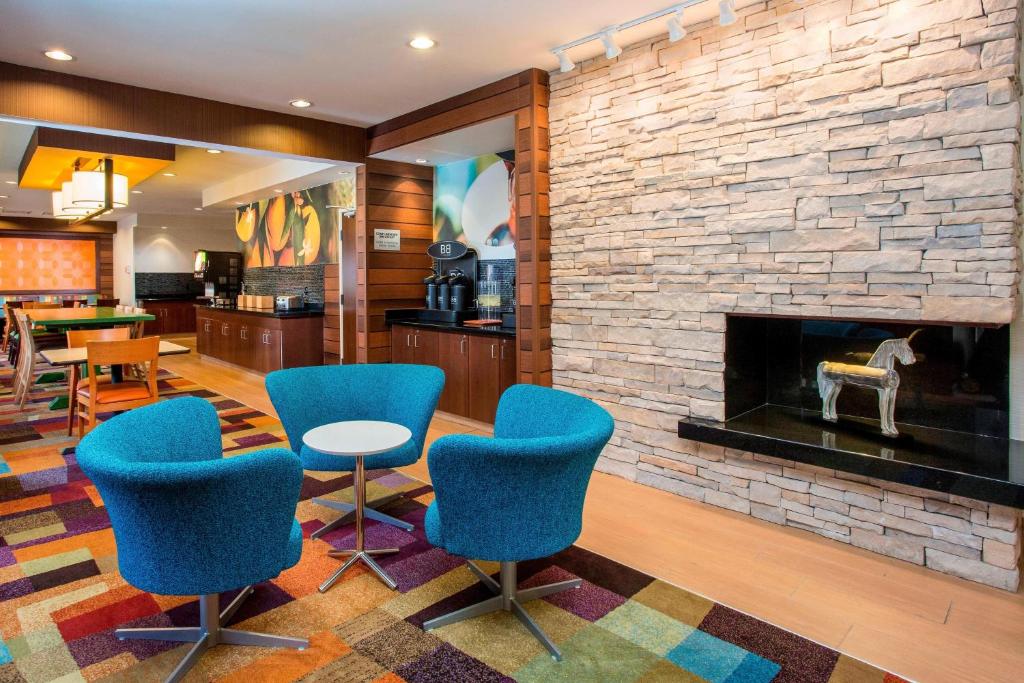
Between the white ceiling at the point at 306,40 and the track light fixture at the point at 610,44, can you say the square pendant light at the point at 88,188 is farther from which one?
the track light fixture at the point at 610,44

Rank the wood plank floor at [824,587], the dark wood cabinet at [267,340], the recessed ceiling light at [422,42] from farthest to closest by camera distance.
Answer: the dark wood cabinet at [267,340] → the recessed ceiling light at [422,42] → the wood plank floor at [824,587]

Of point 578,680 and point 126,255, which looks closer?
point 578,680

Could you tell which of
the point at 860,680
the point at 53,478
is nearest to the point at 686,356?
the point at 860,680

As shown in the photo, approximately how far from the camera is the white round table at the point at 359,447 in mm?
2521

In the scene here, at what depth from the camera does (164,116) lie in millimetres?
4664

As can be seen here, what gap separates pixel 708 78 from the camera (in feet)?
11.2

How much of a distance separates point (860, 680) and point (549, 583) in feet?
3.77

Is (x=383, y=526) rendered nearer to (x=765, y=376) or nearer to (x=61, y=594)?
(x=61, y=594)

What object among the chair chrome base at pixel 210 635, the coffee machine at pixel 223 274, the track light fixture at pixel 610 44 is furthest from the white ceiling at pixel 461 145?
the coffee machine at pixel 223 274

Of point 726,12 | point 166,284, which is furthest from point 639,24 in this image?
point 166,284

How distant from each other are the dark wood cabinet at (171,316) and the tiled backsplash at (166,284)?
24 centimetres

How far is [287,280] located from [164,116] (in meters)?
4.33

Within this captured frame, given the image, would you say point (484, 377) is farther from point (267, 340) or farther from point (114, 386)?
point (267, 340)

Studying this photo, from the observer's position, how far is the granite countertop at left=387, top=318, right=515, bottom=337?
487 cm
